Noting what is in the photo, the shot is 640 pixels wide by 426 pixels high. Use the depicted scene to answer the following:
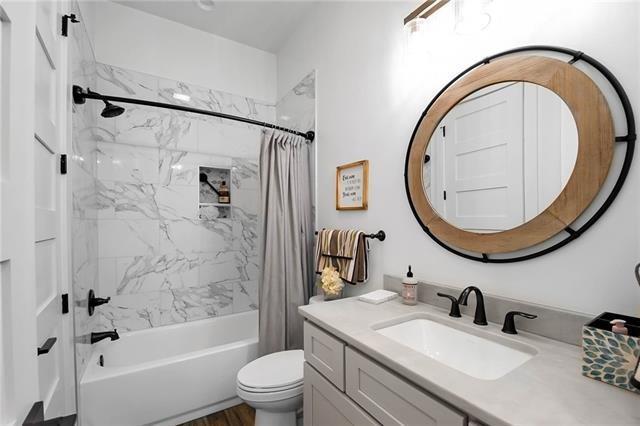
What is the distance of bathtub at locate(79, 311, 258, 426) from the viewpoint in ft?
5.21

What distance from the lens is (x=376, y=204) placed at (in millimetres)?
1657

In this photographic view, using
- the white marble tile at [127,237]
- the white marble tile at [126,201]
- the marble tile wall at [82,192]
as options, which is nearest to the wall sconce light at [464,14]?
the marble tile wall at [82,192]

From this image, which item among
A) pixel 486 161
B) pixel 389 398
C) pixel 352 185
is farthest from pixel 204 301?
pixel 486 161

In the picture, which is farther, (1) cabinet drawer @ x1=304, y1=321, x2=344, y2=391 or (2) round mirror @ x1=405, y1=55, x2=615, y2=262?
(1) cabinet drawer @ x1=304, y1=321, x2=344, y2=391

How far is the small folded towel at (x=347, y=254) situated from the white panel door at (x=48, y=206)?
130cm

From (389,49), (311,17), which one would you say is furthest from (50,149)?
(311,17)

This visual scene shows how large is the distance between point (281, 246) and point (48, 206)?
1200 mm

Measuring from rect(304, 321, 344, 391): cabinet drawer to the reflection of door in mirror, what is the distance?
2.36 feet

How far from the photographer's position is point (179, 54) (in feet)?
8.04

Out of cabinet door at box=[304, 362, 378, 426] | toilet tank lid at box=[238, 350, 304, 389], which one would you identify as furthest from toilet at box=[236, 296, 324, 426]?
cabinet door at box=[304, 362, 378, 426]

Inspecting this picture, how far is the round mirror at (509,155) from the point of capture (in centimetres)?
88

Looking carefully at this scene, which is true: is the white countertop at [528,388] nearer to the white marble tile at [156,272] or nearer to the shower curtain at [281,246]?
the shower curtain at [281,246]

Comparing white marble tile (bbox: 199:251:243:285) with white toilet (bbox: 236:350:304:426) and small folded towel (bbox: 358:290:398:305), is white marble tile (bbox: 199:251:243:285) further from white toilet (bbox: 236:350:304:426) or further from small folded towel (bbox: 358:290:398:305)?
small folded towel (bbox: 358:290:398:305)

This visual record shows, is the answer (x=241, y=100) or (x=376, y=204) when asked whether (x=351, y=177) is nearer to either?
(x=376, y=204)
